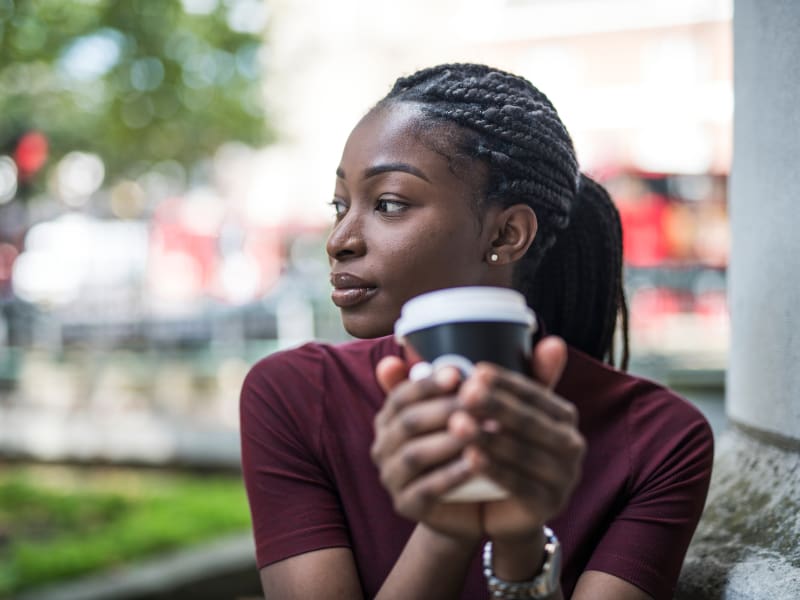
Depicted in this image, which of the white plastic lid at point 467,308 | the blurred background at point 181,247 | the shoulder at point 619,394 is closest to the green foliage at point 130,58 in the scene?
the blurred background at point 181,247

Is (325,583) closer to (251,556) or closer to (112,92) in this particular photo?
(251,556)

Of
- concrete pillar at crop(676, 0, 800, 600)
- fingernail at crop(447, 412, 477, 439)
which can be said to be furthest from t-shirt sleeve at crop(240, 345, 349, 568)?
concrete pillar at crop(676, 0, 800, 600)

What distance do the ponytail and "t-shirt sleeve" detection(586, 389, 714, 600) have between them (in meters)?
0.37

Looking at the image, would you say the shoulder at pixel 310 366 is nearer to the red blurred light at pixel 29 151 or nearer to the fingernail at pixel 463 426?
the fingernail at pixel 463 426

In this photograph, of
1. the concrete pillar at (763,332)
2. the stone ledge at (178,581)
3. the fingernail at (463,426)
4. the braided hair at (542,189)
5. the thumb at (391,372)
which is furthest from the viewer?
the stone ledge at (178,581)

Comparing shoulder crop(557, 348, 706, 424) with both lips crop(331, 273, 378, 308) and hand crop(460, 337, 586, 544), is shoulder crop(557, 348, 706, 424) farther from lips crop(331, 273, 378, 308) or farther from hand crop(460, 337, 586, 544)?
hand crop(460, 337, 586, 544)

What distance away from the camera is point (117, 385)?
1104 cm

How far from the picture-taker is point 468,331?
1118 millimetres

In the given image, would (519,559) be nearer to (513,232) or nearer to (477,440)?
(477,440)

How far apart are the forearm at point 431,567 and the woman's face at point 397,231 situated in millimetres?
415

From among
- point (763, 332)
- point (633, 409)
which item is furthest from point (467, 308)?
point (763, 332)

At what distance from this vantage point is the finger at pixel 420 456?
1.06 m

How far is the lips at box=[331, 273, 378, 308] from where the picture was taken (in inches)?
65.4

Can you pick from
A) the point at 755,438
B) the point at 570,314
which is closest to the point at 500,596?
the point at 570,314
